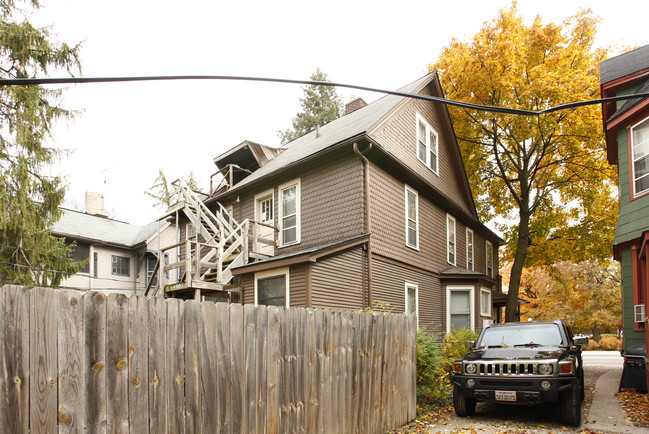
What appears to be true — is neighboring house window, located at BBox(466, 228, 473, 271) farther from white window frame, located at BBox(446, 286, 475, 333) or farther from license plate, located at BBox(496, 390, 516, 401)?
license plate, located at BBox(496, 390, 516, 401)

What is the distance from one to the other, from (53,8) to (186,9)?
9.14 meters

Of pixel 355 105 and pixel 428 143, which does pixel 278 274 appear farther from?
pixel 355 105

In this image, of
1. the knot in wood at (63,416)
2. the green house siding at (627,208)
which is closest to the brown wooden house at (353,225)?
the green house siding at (627,208)

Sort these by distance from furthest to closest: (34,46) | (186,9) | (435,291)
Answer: (435,291)
(34,46)
(186,9)

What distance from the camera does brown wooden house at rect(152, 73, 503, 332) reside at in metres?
12.7

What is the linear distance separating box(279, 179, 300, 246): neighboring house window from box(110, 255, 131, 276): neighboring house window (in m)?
17.3

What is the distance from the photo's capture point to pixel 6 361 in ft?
9.09

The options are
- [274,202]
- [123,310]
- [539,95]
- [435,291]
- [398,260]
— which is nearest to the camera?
[123,310]

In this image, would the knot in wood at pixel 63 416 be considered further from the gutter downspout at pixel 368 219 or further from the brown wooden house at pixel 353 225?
the gutter downspout at pixel 368 219

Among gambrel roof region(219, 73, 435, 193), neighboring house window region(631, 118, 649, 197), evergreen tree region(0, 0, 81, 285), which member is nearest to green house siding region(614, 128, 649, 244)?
neighboring house window region(631, 118, 649, 197)

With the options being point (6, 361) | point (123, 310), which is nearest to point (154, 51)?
point (123, 310)

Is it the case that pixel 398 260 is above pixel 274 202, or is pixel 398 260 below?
below

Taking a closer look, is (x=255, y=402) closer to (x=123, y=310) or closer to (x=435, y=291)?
(x=123, y=310)

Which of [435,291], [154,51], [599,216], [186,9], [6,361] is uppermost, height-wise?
[186,9]
